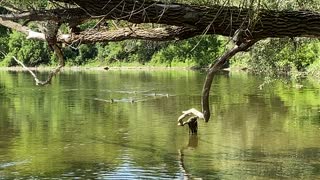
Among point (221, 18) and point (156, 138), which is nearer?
point (221, 18)

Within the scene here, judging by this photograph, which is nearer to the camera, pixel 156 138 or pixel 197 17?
pixel 197 17

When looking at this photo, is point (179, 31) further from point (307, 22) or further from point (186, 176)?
point (186, 176)

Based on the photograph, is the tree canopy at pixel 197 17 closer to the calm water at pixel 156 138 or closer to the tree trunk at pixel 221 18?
the tree trunk at pixel 221 18

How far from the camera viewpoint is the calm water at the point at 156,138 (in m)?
14.1

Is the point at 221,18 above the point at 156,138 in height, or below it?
above

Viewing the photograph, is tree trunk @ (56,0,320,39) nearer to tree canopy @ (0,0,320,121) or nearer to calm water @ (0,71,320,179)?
tree canopy @ (0,0,320,121)

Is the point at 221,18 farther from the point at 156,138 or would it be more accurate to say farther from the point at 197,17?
the point at 156,138

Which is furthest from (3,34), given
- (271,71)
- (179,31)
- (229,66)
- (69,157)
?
(179,31)

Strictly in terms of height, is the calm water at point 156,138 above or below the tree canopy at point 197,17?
below

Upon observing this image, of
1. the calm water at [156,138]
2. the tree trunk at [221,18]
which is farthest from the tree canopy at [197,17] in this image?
the calm water at [156,138]

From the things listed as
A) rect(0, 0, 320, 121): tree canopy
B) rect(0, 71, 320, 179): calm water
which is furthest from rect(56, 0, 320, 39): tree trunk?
rect(0, 71, 320, 179): calm water

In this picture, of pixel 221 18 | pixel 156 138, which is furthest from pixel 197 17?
pixel 156 138

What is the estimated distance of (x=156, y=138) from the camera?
18875mm

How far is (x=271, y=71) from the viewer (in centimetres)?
2419
